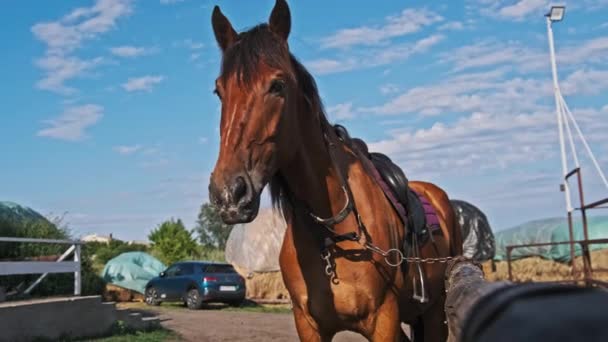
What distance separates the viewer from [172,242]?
34.3m

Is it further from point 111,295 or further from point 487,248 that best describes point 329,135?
point 111,295

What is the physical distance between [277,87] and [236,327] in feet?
36.4

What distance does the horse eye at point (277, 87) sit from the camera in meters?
3.28

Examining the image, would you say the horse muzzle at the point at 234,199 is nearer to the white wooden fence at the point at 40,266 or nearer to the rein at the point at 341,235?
the rein at the point at 341,235

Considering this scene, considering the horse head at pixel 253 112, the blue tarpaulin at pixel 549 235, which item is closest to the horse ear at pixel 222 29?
the horse head at pixel 253 112

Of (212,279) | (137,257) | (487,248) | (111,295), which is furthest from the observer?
(137,257)

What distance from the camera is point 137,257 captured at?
85.3 feet

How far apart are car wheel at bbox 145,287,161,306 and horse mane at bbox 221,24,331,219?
62.0 ft

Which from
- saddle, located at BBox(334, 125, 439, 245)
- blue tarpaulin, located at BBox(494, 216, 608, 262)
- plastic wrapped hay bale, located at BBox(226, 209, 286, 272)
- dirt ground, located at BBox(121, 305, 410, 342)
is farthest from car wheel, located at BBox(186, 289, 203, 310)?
saddle, located at BBox(334, 125, 439, 245)

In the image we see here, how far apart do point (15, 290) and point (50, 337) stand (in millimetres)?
2575

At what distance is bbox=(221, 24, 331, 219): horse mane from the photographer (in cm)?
326

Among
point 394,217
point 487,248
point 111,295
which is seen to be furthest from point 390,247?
point 111,295

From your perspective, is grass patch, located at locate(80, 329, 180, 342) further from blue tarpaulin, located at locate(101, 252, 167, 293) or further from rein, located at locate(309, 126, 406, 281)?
blue tarpaulin, located at locate(101, 252, 167, 293)

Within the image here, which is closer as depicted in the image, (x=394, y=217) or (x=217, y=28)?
(x=217, y=28)
